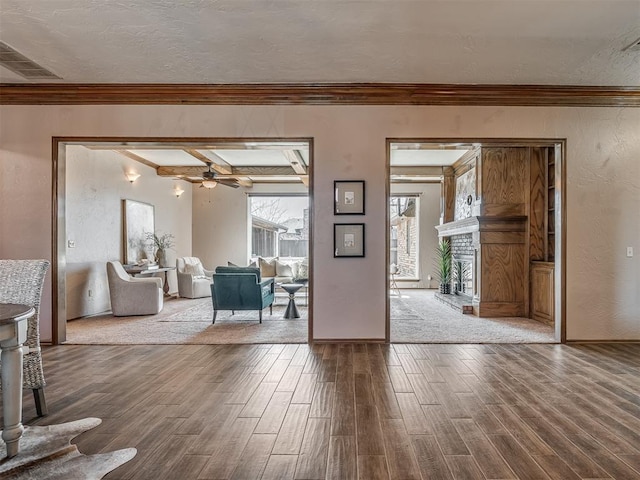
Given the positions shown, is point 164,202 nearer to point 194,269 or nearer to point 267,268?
point 194,269

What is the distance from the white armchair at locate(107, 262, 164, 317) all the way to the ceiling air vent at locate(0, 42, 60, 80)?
9.91ft

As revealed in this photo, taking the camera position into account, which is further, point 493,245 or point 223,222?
point 223,222

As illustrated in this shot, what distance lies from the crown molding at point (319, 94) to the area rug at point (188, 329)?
282 centimetres

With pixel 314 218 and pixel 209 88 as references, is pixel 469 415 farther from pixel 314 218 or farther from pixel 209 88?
pixel 209 88

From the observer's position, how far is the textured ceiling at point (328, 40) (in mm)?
2877

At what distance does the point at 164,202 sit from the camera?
8.86 m

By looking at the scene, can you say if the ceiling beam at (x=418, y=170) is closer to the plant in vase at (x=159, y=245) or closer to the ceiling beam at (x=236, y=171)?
the ceiling beam at (x=236, y=171)

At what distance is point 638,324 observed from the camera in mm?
4414

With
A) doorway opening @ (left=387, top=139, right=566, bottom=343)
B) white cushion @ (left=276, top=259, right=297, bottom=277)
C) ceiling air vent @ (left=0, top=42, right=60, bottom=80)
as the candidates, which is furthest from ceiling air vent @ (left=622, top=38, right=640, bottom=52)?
white cushion @ (left=276, top=259, right=297, bottom=277)

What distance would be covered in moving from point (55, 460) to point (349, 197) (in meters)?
3.37

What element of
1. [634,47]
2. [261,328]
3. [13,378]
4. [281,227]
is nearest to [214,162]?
[261,328]

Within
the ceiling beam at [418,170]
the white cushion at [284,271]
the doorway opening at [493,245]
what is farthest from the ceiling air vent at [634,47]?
the white cushion at [284,271]

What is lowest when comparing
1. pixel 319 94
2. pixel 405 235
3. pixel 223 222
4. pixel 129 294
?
pixel 129 294

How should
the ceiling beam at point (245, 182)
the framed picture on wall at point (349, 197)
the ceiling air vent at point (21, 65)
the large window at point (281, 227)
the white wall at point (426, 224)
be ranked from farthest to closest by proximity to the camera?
the large window at point (281, 227), the white wall at point (426, 224), the ceiling beam at point (245, 182), the framed picture on wall at point (349, 197), the ceiling air vent at point (21, 65)
